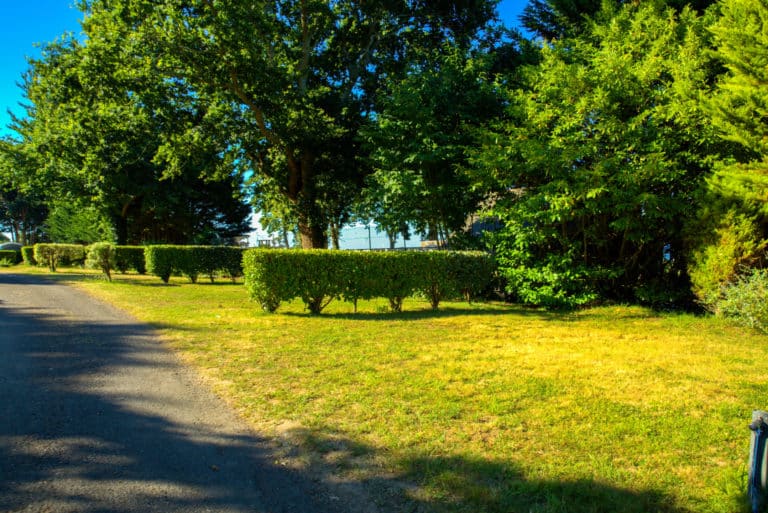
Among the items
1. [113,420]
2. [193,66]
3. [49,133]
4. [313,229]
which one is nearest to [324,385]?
A: [113,420]

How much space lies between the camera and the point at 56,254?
20.6 meters

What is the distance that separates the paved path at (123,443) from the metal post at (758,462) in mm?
2231

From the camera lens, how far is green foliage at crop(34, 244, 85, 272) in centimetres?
2050

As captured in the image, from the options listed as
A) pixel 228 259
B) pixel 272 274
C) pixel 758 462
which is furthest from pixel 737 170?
pixel 228 259

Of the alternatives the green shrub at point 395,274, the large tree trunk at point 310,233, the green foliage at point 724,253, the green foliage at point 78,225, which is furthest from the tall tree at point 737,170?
the green foliage at point 78,225

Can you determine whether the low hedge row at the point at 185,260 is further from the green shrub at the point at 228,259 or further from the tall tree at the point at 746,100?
the tall tree at the point at 746,100

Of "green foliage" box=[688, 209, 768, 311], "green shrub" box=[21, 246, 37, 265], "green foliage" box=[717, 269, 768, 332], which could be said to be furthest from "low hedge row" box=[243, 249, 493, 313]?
"green shrub" box=[21, 246, 37, 265]

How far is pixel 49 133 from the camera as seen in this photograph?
17312 mm

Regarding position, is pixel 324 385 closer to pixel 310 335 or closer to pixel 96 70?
pixel 310 335

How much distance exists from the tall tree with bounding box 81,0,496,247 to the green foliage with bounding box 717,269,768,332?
32.3ft

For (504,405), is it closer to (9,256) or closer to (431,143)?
(431,143)

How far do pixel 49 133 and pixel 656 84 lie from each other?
809 inches

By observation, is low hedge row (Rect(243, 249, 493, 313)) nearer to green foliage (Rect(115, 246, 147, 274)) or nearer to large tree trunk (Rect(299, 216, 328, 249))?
large tree trunk (Rect(299, 216, 328, 249))

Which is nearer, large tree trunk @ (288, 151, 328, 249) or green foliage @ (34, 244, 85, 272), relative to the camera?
large tree trunk @ (288, 151, 328, 249)
